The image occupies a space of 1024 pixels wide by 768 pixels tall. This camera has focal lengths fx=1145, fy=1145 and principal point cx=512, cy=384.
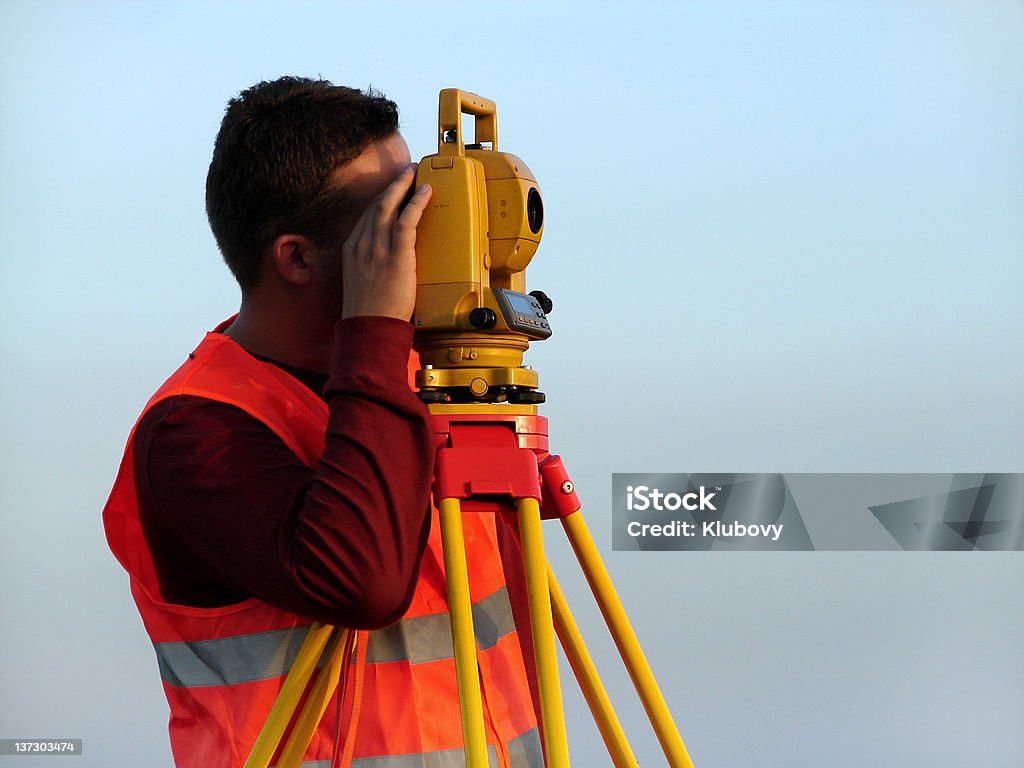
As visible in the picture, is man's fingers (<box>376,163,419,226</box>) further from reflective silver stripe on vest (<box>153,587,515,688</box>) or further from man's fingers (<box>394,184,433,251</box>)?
reflective silver stripe on vest (<box>153,587,515,688</box>)

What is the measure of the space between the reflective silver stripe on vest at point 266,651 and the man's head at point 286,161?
37 centimetres

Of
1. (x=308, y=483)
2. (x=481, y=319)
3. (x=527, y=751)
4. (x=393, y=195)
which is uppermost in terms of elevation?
(x=393, y=195)

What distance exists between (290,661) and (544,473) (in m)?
0.29

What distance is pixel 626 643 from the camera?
42.6 inches

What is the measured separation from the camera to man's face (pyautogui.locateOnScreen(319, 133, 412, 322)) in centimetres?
112

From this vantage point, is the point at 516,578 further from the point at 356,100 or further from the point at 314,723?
the point at 356,100

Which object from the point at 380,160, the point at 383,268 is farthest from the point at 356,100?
the point at 383,268

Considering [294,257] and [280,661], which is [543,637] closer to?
[280,661]

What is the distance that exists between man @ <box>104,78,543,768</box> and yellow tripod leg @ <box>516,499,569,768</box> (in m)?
0.09

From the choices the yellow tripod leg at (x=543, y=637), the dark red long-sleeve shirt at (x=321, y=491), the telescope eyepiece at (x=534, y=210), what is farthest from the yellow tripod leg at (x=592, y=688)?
the telescope eyepiece at (x=534, y=210)

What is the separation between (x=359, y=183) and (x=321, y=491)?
1.16 ft

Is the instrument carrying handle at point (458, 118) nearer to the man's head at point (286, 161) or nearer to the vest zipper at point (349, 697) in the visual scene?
the man's head at point (286, 161)

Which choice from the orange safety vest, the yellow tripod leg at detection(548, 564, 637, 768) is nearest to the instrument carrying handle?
the orange safety vest

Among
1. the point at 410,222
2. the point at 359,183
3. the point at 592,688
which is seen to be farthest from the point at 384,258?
the point at 592,688
